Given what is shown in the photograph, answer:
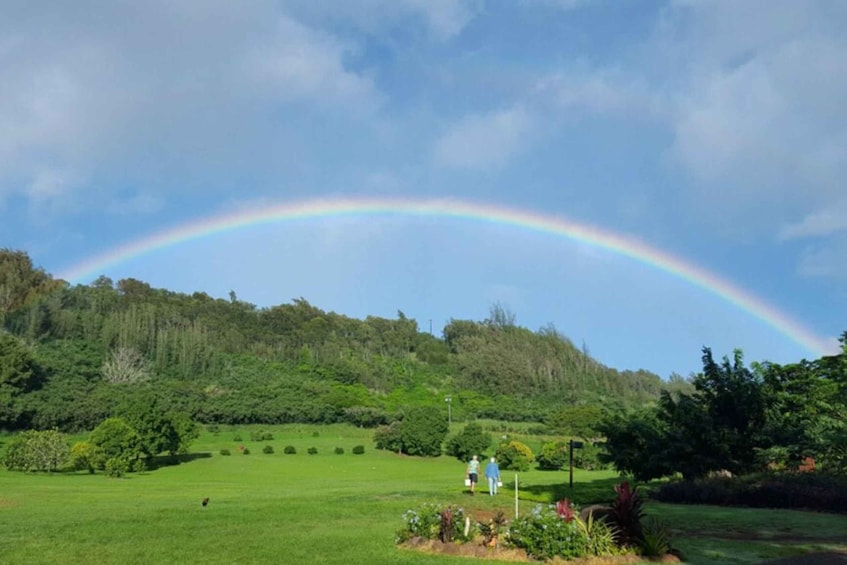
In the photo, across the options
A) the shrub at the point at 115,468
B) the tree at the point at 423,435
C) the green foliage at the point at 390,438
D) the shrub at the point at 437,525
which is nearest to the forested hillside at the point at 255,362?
the green foliage at the point at 390,438

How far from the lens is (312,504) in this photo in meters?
25.2

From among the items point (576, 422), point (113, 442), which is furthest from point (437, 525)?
point (576, 422)

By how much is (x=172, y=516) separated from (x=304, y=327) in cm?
14221

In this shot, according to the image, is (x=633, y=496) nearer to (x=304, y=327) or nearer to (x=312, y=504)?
(x=312, y=504)

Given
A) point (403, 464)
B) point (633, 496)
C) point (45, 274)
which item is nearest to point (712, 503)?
point (633, 496)

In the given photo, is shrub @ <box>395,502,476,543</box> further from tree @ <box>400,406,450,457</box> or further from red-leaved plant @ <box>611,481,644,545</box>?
tree @ <box>400,406,450,457</box>

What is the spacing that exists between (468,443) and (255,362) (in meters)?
75.3

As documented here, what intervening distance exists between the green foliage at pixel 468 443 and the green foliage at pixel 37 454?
35323 mm

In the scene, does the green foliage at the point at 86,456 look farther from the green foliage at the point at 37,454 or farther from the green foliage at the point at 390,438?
the green foliage at the point at 390,438

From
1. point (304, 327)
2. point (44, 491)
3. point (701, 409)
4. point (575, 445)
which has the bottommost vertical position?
point (44, 491)

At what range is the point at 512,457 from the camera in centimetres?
6231

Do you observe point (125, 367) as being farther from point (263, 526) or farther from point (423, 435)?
point (263, 526)

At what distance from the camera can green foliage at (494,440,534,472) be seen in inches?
2436

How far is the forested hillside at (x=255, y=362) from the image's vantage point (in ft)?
322
